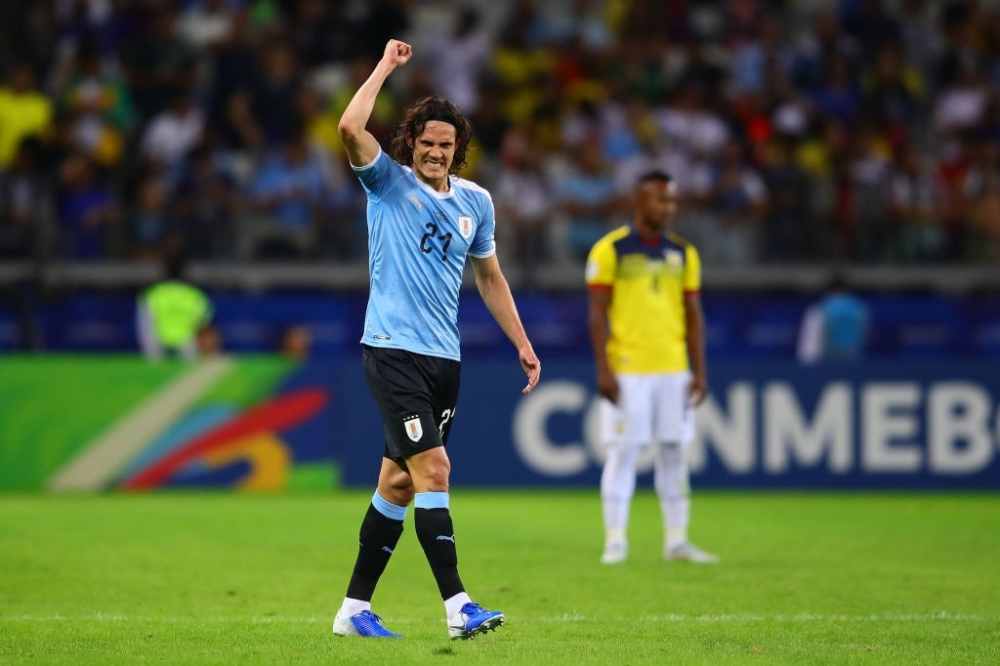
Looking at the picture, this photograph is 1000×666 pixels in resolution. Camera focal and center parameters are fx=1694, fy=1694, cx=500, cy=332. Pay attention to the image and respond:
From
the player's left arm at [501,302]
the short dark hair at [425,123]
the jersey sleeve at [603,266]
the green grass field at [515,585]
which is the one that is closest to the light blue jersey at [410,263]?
the short dark hair at [425,123]

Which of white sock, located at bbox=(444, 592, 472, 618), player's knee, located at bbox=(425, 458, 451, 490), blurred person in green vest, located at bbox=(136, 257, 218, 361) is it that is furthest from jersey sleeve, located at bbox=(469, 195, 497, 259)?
blurred person in green vest, located at bbox=(136, 257, 218, 361)

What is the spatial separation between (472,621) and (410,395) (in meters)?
1.02

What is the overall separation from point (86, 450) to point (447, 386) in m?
9.63

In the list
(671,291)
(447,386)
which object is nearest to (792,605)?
(447,386)

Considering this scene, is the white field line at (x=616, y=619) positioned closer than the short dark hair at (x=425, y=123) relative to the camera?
No

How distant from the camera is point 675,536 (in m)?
11.4

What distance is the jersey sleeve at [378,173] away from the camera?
23.8 ft

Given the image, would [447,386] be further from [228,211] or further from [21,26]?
[21,26]

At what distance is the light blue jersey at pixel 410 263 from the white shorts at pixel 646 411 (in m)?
4.07

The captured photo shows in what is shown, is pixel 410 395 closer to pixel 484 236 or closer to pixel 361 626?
pixel 484 236

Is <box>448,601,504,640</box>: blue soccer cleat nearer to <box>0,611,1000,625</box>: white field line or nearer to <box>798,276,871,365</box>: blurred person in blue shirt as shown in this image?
<box>0,611,1000,625</box>: white field line

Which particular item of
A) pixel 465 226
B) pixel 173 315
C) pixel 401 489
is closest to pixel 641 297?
pixel 465 226

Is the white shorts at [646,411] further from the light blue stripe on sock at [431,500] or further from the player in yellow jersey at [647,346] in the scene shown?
the light blue stripe on sock at [431,500]

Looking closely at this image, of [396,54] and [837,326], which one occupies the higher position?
[396,54]
